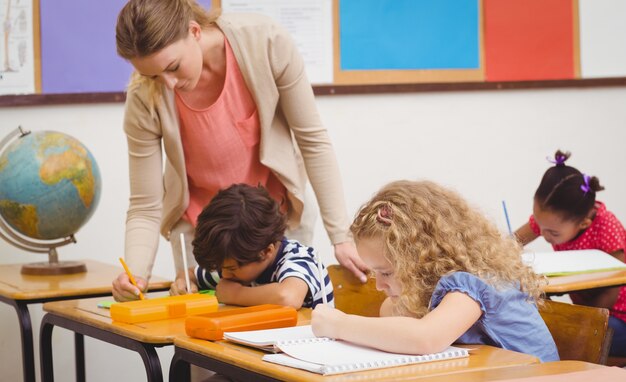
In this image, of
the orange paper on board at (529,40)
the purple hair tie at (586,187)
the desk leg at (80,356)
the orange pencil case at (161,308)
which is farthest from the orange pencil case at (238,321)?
the orange paper on board at (529,40)

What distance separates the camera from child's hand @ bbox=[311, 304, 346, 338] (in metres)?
1.48

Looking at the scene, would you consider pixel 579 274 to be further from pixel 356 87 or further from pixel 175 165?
pixel 356 87

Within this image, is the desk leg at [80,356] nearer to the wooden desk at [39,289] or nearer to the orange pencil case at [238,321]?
the wooden desk at [39,289]

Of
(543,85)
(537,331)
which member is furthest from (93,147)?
(537,331)

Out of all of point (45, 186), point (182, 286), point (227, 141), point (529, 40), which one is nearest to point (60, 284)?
point (45, 186)

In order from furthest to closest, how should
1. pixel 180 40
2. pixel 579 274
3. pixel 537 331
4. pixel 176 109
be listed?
pixel 579 274
pixel 176 109
pixel 180 40
pixel 537 331

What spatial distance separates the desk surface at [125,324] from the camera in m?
1.72

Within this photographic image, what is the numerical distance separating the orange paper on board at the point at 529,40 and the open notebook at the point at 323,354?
2.65 m

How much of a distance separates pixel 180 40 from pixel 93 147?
5.07ft

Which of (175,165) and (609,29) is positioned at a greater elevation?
(609,29)

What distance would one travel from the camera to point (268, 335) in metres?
1.57

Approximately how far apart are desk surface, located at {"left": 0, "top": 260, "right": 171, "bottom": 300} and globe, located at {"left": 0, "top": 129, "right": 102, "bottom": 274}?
16 cm

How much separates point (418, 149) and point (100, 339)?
2.29 m

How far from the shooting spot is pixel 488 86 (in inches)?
156
